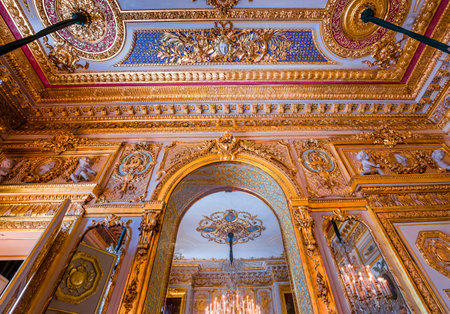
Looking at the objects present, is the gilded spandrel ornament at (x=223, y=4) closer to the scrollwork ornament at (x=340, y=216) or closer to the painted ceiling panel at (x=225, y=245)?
the scrollwork ornament at (x=340, y=216)

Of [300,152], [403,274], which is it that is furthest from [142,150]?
[403,274]

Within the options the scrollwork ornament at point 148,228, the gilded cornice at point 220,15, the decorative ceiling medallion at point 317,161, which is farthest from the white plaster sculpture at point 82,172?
the decorative ceiling medallion at point 317,161

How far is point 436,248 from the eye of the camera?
140 inches

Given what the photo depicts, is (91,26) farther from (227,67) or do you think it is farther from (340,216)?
(340,216)

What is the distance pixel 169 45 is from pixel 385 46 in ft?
16.7

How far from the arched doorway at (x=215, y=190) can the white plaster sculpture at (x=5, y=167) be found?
11.2 ft

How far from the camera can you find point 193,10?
4605 millimetres

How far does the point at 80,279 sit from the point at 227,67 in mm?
5038

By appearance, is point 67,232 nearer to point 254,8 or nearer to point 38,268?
point 38,268

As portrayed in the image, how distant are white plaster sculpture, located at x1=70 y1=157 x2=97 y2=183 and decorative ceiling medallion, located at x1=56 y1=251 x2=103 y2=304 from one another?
153 centimetres

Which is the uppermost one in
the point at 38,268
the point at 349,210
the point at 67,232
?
the point at 349,210

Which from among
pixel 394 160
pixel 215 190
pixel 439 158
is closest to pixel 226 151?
pixel 215 190

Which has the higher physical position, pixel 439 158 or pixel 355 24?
pixel 355 24

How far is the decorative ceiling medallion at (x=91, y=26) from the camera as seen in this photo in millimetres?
4398
